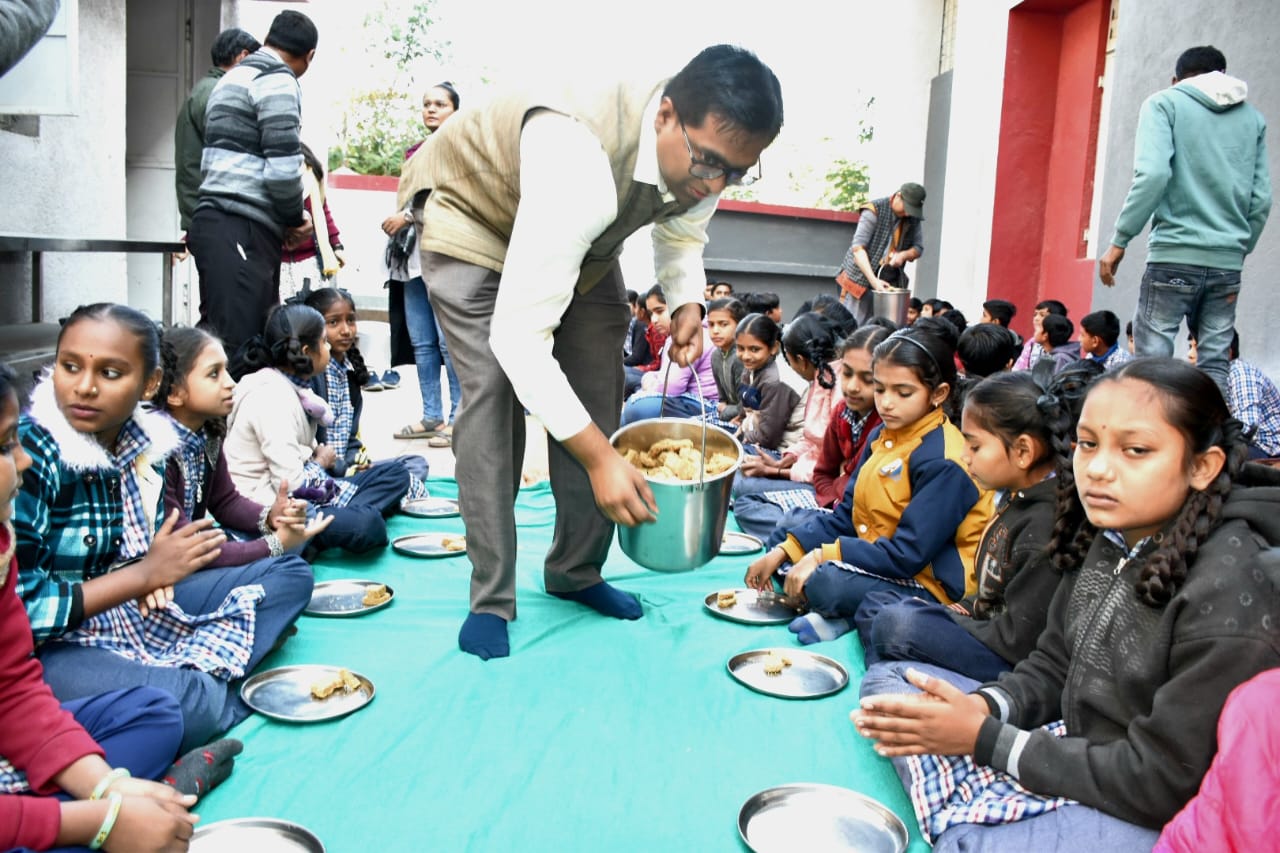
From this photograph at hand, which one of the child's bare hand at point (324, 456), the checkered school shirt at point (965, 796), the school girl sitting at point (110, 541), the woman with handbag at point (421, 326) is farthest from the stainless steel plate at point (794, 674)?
the woman with handbag at point (421, 326)

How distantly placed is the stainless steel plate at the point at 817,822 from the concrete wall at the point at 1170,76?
4.11m

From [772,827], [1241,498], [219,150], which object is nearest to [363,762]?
[772,827]

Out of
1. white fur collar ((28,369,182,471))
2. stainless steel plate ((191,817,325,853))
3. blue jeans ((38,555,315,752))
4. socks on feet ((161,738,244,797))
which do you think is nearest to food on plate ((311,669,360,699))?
blue jeans ((38,555,315,752))

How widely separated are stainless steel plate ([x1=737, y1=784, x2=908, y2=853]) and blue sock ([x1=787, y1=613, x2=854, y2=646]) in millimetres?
791

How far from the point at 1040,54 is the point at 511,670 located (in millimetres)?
7838

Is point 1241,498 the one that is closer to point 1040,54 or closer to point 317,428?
point 317,428

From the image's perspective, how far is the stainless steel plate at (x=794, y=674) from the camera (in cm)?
223

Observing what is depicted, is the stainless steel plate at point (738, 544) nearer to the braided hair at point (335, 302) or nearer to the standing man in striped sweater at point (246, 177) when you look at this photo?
the braided hair at point (335, 302)

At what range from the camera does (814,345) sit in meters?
4.36

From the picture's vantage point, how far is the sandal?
18.3ft

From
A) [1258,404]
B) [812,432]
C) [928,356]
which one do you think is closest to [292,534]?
[928,356]

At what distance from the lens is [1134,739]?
4.73 ft

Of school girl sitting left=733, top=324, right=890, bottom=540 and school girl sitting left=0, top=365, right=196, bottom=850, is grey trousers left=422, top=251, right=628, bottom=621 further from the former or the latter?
school girl sitting left=0, top=365, right=196, bottom=850

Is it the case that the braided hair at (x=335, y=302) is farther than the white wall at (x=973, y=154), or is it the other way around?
the white wall at (x=973, y=154)
